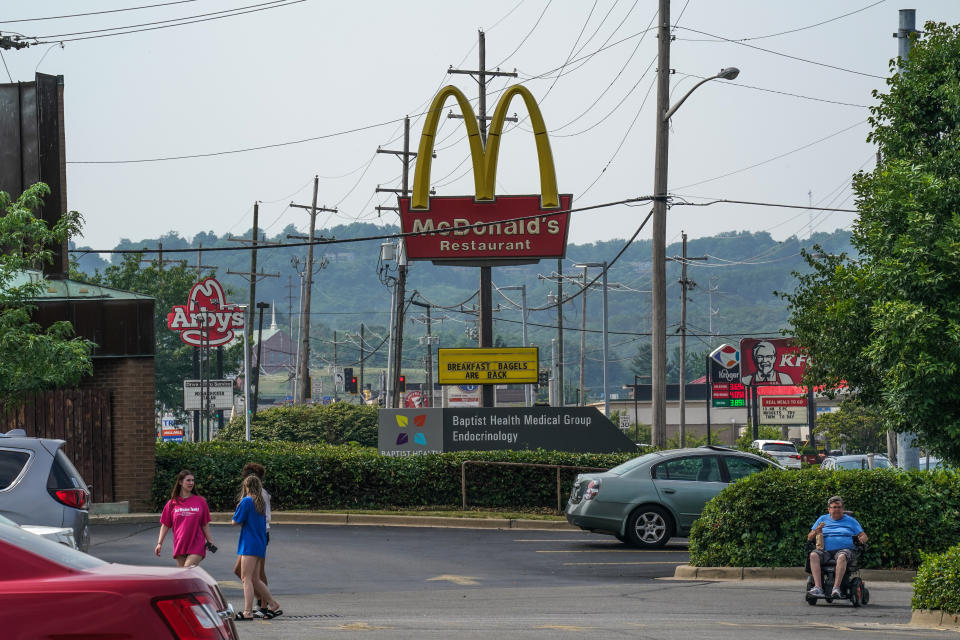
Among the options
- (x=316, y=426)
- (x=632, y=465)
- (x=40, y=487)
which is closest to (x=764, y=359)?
(x=316, y=426)

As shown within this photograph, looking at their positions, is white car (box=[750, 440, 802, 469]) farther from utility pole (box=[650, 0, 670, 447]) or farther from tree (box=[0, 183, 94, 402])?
tree (box=[0, 183, 94, 402])

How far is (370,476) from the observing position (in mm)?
24297

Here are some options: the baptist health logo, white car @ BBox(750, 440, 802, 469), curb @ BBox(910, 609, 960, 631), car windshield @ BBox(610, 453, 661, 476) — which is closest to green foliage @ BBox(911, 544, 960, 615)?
curb @ BBox(910, 609, 960, 631)

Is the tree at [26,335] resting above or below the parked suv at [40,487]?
above

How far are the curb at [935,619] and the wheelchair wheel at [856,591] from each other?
140cm

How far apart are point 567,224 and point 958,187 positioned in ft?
44.9

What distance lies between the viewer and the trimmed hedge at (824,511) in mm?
16312

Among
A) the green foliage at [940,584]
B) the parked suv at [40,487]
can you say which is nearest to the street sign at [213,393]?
the parked suv at [40,487]

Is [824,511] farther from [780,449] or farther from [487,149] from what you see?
[780,449]

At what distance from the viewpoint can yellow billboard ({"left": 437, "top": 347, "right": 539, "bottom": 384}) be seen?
28.8 metres

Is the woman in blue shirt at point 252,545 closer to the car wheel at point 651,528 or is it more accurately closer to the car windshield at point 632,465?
the car windshield at point 632,465

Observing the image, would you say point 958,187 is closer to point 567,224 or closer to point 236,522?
point 236,522

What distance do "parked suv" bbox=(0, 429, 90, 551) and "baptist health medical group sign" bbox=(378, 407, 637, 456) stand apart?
14031 mm

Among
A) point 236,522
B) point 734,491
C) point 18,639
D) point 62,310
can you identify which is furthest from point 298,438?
point 18,639
